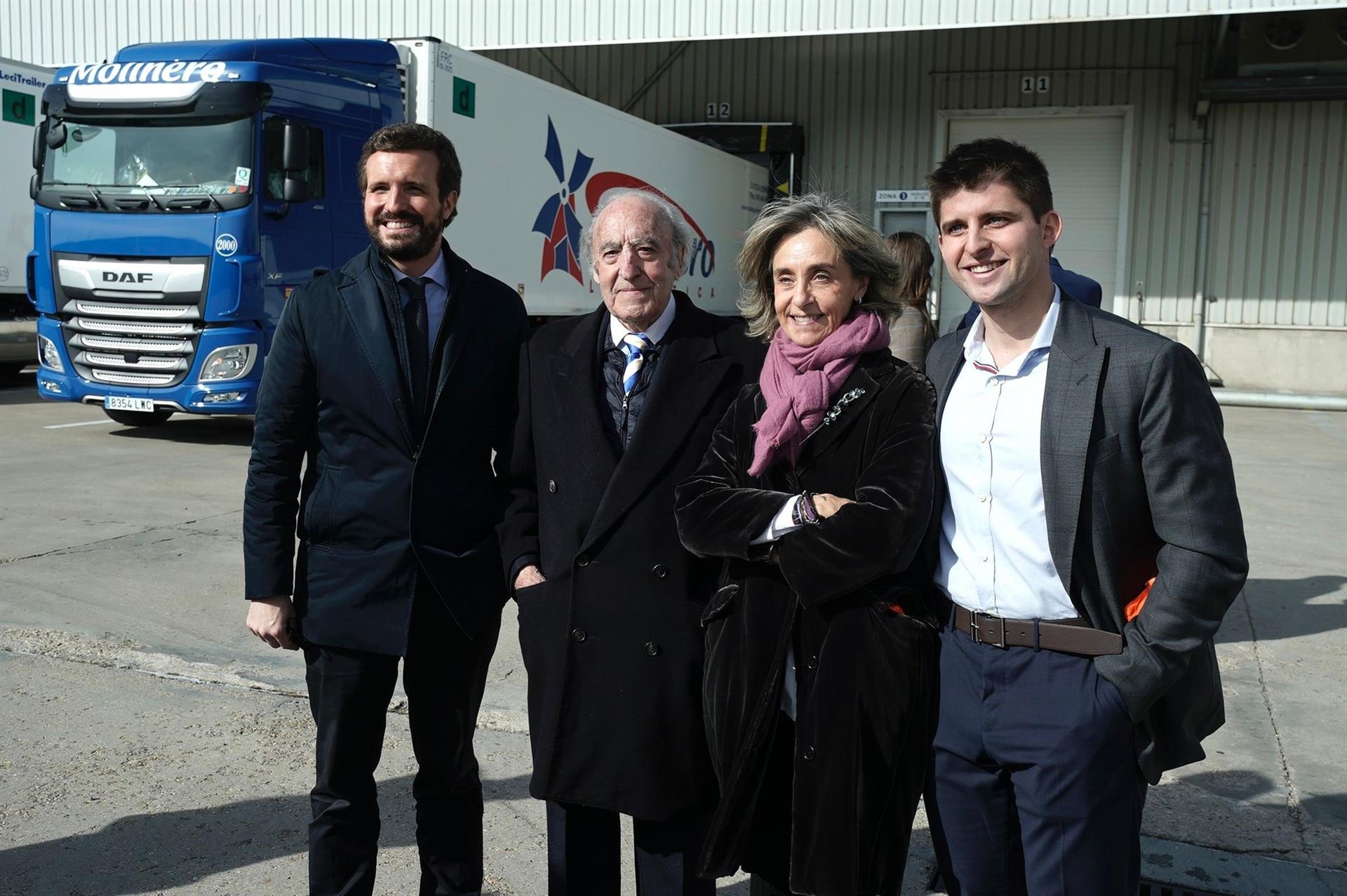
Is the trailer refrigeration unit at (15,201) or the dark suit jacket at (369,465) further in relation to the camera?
the trailer refrigeration unit at (15,201)

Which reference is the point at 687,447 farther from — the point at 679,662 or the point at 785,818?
the point at 785,818

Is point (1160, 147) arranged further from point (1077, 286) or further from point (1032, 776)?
point (1032, 776)

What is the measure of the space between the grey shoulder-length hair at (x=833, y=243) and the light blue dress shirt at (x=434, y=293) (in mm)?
725

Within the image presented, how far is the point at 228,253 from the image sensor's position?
952 cm

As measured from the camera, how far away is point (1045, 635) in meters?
2.13

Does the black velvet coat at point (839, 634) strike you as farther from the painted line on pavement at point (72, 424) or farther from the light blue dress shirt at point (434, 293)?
the painted line on pavement at point (72, 424)

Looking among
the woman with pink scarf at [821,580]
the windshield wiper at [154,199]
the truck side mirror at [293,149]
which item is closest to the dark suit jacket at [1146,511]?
the woman with pink scarf at [821,580]

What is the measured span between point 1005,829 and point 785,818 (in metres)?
0.41

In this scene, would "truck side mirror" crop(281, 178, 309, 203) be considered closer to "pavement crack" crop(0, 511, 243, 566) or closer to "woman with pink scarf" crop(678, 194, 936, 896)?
"pavement crack" crop(0, 511, 243, 566)

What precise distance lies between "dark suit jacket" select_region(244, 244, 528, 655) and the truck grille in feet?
24.9

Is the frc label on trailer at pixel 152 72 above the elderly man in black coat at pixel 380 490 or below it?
above

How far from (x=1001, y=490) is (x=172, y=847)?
2496mm

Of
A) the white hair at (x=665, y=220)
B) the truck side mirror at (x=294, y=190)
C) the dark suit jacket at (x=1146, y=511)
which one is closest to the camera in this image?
the dark suit jacket at (x=1146, y=511)

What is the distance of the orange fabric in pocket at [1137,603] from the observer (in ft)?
6.91
